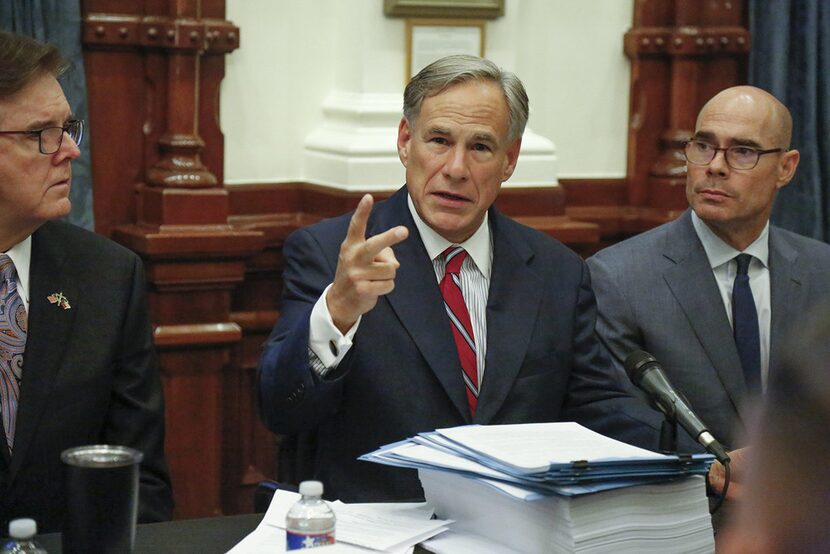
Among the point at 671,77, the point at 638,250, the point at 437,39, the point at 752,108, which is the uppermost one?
the point at 437,39

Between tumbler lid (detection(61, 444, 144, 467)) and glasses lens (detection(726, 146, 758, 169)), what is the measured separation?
218cm

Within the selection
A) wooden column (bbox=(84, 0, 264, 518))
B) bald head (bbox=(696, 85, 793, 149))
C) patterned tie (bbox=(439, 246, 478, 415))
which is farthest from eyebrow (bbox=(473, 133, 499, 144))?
wooden column (bbox=(84, 0, 264, 518))

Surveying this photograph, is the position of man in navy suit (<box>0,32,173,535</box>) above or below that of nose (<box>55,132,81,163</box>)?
below

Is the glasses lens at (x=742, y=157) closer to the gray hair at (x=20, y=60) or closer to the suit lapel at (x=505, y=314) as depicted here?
the suit lapel at (x=505, y=314)

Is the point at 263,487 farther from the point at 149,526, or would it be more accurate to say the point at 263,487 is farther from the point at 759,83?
the point at 759,83

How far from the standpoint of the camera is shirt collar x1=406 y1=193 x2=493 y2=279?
2.94 meters

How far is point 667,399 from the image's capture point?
2.34 meters

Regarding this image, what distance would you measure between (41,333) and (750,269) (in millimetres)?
1920

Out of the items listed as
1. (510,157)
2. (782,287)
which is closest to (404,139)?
(510,157)

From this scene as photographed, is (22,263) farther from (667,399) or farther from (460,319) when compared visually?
(667,399)

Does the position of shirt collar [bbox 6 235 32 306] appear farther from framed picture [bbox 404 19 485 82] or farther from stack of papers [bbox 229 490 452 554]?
framed picture [bbox 404 19 485 82]

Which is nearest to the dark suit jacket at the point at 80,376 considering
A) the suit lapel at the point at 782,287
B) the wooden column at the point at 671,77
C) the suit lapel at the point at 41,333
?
the suit lapel at the point at 41,333

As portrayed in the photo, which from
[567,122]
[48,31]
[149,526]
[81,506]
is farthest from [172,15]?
[81,506]

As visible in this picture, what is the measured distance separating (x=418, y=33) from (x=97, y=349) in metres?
1.96
